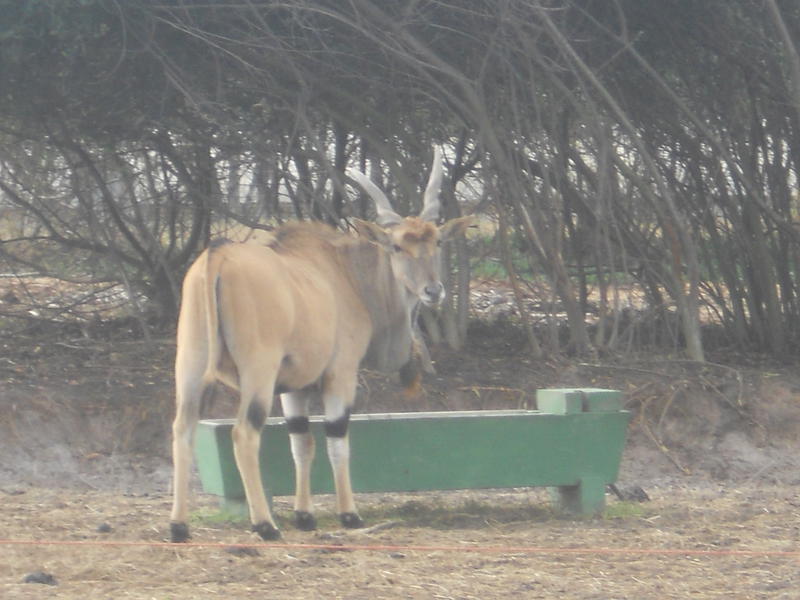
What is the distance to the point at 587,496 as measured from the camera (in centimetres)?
722

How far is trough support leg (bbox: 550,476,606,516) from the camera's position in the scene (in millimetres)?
7219

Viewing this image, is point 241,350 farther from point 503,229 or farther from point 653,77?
point 653,77

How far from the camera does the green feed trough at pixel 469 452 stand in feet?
23.1

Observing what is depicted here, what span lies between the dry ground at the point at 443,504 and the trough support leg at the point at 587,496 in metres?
0.12

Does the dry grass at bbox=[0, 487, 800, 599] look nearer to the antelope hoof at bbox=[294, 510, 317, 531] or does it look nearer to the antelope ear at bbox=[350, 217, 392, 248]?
the antelope hoof at bbox=[294, 510, 317, 531]

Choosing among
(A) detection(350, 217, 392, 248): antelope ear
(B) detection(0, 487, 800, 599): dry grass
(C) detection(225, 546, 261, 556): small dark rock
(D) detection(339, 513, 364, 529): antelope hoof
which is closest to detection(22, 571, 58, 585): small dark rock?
(B) detection(0, 487, 800, 599): dry grass

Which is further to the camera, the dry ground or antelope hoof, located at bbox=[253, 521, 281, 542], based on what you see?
antelope hoof, located at bbox=[253, 521, 281, 542]

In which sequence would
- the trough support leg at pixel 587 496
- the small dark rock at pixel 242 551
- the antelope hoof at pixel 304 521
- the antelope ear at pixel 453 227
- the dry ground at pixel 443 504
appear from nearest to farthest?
the dry ground at pixel 443 504, the small dark rock at pixel 242 551, the antelope hoof at pixel 304 521, the trough support leg at pixel 587 496, the antelope ear at pixel 453 227

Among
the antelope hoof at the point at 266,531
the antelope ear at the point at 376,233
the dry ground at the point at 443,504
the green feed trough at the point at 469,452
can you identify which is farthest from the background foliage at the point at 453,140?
the antelope hoof at the point at 266,531

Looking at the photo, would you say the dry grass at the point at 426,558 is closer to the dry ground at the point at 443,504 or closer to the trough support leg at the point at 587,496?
the dry ground at the point at 443,504

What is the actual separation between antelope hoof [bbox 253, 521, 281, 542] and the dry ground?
0.08 metres

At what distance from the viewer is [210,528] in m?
6.66

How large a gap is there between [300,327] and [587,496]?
187cm

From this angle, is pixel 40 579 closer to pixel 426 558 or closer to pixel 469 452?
pixel 426 558
